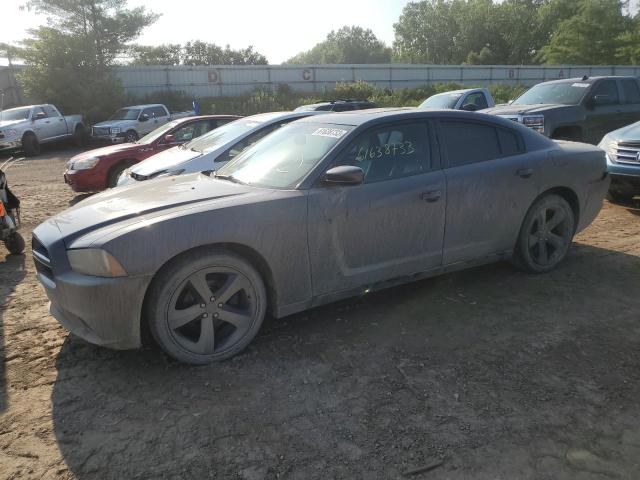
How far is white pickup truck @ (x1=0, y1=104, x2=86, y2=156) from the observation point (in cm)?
1734

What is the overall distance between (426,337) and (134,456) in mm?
2031

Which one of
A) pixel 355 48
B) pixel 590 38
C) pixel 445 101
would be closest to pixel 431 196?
pixel 445 101

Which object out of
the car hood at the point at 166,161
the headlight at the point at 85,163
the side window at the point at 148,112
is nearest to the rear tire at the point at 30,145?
the side window at the point at 148,112

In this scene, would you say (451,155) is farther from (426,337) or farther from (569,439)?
(569,439)

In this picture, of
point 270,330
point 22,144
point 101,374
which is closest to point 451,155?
point 270,330

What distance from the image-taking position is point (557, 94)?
1021cm

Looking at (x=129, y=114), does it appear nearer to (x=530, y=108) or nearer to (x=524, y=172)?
(x=530, y=108)

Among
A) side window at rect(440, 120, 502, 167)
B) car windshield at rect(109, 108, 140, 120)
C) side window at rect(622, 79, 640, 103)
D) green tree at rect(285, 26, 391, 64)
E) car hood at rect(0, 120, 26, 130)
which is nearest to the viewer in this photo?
side window at rect(440, 120, 502, 167)

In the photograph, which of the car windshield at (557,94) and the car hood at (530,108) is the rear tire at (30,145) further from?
the car windshield at (557,94)

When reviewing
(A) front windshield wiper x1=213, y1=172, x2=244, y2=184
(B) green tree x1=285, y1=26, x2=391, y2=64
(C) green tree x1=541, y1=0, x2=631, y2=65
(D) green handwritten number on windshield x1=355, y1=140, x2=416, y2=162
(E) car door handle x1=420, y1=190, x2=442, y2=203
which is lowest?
(E) car door handle x1=420, y1=190, x2=442, y2=203

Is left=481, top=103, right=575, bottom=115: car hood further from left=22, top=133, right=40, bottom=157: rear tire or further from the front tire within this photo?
left=22, top=133, right=40, bottom=157: rear tire

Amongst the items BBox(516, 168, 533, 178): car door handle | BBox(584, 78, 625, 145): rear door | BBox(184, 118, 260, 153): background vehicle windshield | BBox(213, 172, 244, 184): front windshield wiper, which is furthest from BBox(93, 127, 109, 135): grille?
BBox(516, 168, 533, 178): car door handle

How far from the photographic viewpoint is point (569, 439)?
2578 mm

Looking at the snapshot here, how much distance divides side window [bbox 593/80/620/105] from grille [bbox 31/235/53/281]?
9.89 metres
